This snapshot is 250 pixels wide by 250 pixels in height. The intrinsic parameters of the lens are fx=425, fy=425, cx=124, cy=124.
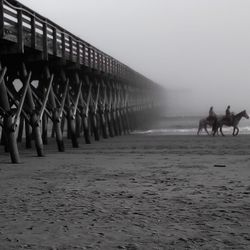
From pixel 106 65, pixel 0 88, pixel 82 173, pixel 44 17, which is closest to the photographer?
pixel 82 173

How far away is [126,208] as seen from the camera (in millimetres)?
5559

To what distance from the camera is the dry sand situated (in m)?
4.25

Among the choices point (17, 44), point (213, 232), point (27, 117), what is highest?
point (17, 44)

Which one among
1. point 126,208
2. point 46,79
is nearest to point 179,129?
point 46,79

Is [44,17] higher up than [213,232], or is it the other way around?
[44,17]

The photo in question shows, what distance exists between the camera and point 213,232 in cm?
445

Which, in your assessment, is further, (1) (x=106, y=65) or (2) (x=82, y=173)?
(1) (x=106, y=65)

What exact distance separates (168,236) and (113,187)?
2.85 metres

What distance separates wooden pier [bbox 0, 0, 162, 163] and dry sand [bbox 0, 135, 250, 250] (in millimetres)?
3214

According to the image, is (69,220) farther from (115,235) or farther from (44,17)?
(44,17)

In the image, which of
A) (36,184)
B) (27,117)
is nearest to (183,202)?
(36,184)

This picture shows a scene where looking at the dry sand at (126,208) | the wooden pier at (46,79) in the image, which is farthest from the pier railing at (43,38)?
the dry sand at (126,208)

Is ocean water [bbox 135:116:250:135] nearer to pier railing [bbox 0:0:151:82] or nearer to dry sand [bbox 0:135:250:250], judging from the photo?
pier railing [bbox 0:0:151:82]

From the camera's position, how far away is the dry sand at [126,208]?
425 cm
